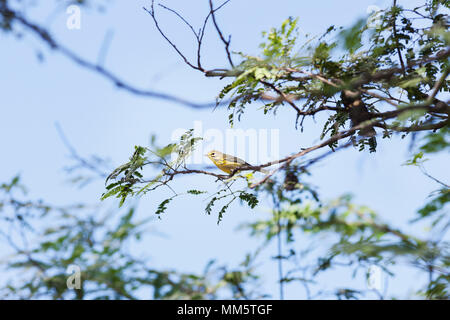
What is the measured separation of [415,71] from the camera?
3.65ft

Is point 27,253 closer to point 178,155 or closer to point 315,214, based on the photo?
point 315,214

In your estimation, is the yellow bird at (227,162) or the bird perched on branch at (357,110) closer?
the bird perched on branch at (357,110)

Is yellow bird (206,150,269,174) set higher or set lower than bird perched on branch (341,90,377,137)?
higher

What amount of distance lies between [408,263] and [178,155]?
61 cm

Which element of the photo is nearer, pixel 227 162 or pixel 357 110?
pixel 357 110

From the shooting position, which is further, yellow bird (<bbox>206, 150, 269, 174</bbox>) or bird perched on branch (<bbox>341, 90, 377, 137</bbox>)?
yellow bird (<bbox>206, 150, 269, 174</bbox>)

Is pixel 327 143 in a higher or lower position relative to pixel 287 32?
lower

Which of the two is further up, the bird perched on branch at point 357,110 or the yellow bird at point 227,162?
the yellow bird at point 227,162
